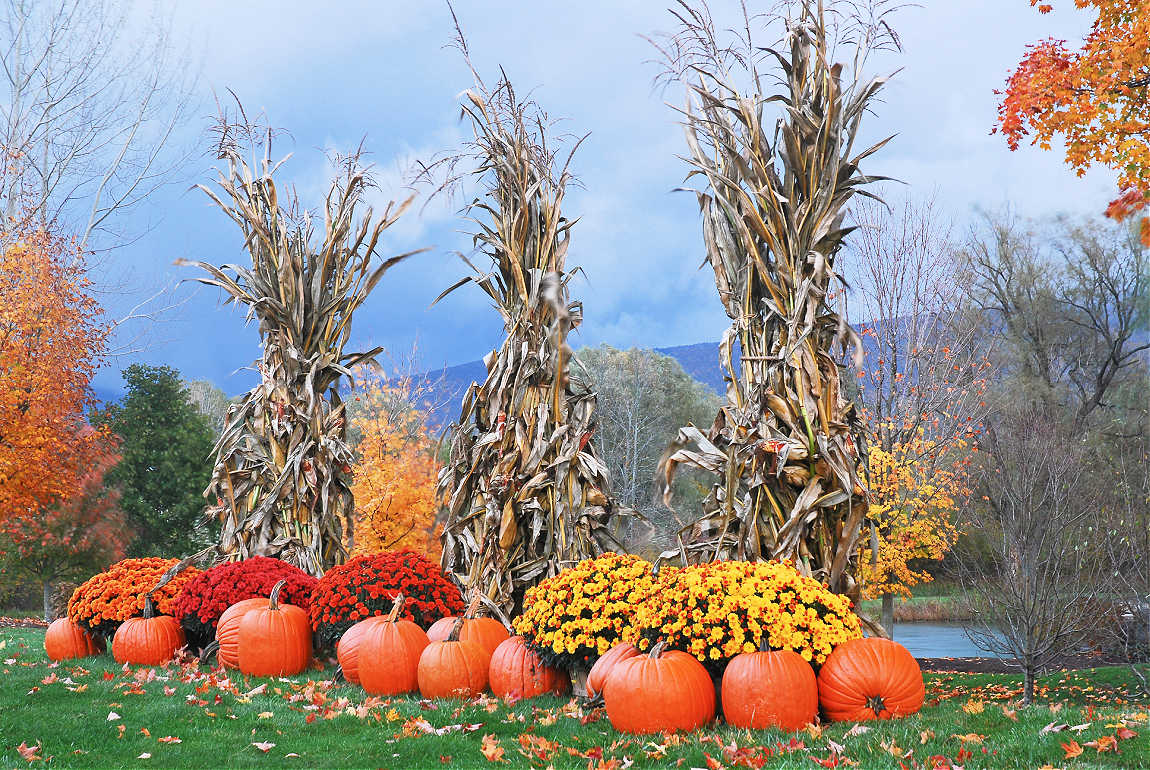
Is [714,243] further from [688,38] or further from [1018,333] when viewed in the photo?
[1018,333]

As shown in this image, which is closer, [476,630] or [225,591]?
[476,630]

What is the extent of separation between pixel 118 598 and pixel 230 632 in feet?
5.86

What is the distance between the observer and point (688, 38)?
566cm

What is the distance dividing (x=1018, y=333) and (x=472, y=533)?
71.1ft

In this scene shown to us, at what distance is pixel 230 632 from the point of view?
659 centimetres

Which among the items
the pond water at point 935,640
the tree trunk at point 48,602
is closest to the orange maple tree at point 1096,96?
the pond water at point 935,640

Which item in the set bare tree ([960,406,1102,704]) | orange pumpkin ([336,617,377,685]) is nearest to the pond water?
bare tree ([960,406,1102,704])

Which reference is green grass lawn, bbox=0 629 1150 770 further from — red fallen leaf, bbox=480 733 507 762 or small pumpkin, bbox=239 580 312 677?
small pumpkin, bbox=239 580 312 677

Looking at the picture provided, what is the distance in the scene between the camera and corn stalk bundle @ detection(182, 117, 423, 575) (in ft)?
27.0

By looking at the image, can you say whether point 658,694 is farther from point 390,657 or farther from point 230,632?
point 230,632

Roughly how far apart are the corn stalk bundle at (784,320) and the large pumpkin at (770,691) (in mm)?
832

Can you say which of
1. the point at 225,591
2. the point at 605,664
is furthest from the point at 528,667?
the point at 225,591

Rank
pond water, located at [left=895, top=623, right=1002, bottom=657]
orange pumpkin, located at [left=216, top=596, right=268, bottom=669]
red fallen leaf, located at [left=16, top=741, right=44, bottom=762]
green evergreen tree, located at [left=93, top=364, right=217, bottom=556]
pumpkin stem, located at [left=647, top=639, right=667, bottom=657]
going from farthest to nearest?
green evergreen tree, located at [left=93, top=364, right=217, bottom=556] → pond water, located at [left=895, top=623, right=1002, bottom=657] → orange pumpkin, located at [left=216, top=596, right=268, bottom=669] → pumpkin stem, located at [left=647, top=639, right=667, bottom=657] → red fallen leaf, located at [left=16, top=741, right=44, bottom=762]

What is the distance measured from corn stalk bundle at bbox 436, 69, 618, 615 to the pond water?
927cm
